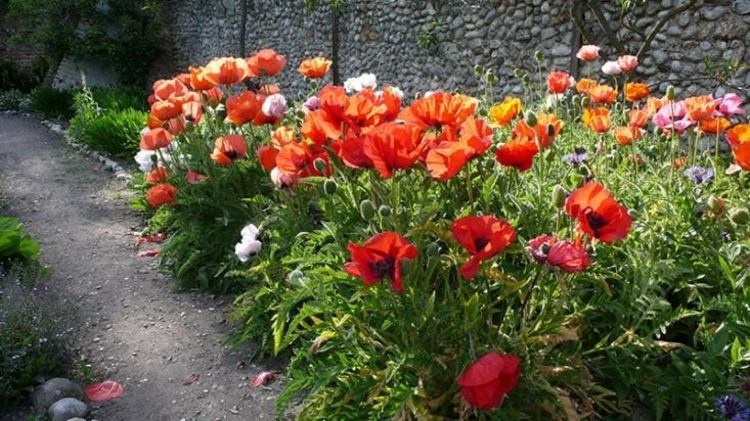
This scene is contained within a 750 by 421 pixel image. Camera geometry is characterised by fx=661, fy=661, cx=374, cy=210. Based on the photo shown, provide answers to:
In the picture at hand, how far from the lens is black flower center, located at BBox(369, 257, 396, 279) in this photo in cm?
137

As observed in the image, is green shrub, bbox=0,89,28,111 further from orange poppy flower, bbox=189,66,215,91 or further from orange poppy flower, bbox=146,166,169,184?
orange poppy flower, bbox=189,66,215,91

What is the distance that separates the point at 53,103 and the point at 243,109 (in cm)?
754

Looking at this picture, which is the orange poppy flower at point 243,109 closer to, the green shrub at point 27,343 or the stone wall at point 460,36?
the green shrub at point 27,343

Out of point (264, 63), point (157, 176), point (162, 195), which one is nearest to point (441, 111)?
point (264, 63)

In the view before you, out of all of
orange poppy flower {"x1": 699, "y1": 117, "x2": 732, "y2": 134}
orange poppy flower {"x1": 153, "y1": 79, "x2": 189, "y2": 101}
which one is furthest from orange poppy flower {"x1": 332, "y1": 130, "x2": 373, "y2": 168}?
orange poppy flower {"x1": 153, "y1": 79, "x2": 189, "y2": 101}

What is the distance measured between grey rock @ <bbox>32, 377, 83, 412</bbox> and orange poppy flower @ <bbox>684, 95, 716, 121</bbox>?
7.16 feet

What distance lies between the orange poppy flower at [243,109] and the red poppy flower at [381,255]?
1.37m

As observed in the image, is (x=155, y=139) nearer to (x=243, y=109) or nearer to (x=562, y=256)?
(x=243, y=109)

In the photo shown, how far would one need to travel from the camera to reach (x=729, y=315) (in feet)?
5.53

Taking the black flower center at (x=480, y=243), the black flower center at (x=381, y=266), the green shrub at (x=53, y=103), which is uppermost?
the black flower center at (x=480, y=243)

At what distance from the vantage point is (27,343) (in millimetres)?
2336

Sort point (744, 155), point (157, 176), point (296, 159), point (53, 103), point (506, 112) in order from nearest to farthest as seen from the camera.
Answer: point (744, 155), point (296, 159), point (506, 112), point (157, 176), point (53, 103)

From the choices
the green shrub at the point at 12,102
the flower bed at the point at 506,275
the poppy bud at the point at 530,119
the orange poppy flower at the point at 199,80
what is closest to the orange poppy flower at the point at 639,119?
the flower bed at the point at 506,275

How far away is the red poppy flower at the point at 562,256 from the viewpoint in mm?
1312
